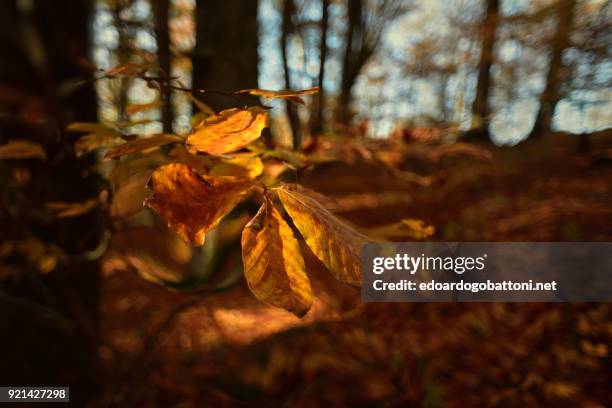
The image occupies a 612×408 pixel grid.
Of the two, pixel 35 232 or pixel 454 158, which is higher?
pixel 454 158

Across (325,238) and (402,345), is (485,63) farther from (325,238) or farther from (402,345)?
(325,238)

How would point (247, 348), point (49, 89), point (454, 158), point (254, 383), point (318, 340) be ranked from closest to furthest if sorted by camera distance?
1. point (49, 89)
2. point (254, 383)
3. point (318, 340)
4. point (247, 348)
5. point (454, 158)

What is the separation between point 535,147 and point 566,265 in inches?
83.3

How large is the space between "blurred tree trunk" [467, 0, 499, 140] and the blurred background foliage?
11cm

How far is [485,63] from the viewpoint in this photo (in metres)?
3.28

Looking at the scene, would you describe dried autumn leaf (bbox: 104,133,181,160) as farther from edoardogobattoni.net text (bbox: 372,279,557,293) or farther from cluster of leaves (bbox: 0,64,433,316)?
edoardogobattoni.net text (bbox: 372,279,557,293)

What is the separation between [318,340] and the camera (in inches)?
59.9

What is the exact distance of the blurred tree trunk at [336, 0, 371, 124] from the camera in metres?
3.00

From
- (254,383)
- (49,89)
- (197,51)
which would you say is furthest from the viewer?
(254,383)

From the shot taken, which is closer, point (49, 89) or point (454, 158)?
point (49, 89)

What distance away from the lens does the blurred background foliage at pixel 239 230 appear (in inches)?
26.3

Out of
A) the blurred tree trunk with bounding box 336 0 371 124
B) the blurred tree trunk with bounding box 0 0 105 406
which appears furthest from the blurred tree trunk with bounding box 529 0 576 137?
the blurred tree trunk with bounding box 0 0 105 406

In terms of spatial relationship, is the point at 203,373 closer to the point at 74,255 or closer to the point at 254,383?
the point at 254,383

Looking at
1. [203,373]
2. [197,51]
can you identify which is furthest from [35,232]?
[203,373]
